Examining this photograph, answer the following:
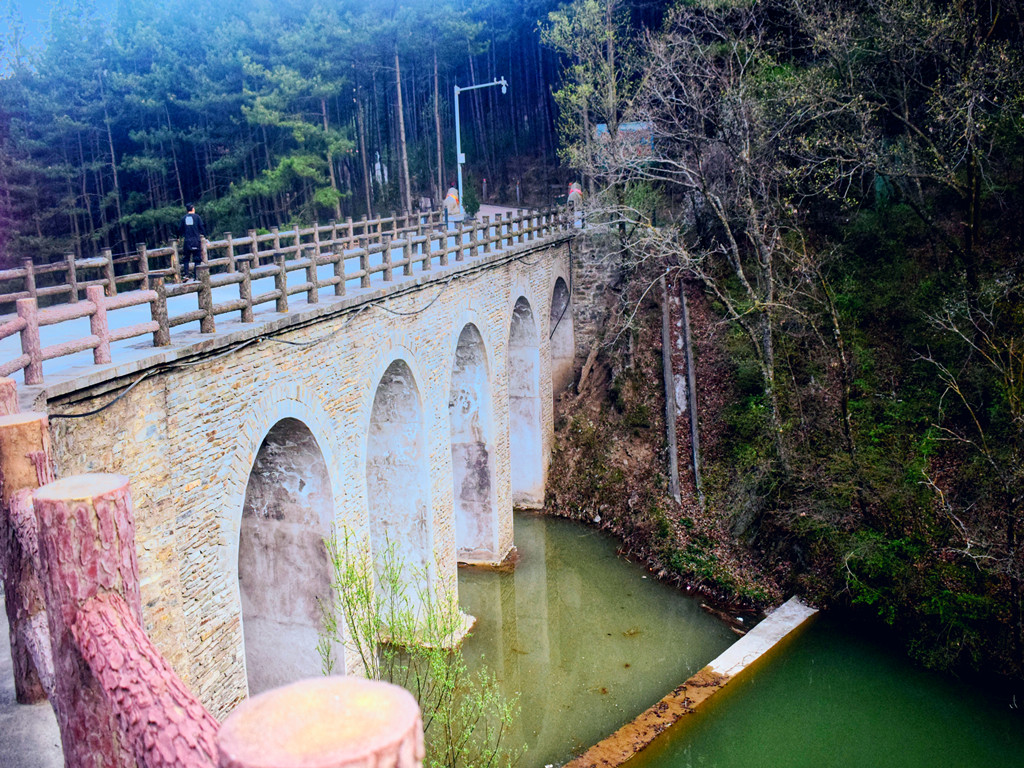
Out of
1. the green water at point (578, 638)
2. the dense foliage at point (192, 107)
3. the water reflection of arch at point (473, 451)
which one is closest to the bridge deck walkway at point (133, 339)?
the water reflection of arch at point (473, 451)

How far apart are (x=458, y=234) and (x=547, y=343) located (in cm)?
669

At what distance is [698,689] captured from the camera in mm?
14195

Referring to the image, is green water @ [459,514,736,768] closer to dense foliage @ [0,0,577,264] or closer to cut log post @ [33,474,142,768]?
cut log post @ [33,474,142,768]

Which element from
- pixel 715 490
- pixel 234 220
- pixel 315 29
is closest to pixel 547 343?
pixel 715 490

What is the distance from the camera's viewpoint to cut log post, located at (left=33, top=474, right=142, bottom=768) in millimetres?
2668

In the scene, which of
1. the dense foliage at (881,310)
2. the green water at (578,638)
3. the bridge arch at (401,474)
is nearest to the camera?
the green water at (578,638)

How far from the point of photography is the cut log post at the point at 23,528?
12.4 feet

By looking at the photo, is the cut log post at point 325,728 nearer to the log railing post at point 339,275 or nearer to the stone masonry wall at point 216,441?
the stone masonry wall at point 216,441

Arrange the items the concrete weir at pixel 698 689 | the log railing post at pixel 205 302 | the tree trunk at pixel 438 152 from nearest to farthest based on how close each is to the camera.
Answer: the log railing post at pixel 205 302 → the concrete weir at pixel 698 689 → the tree trunk at pixel 438 152

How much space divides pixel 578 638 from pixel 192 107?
31173 mm

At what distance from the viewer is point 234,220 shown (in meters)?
36.9

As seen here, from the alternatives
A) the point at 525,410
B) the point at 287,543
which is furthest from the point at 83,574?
the point at 525,410

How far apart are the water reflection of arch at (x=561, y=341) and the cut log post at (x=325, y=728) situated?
2386 cm

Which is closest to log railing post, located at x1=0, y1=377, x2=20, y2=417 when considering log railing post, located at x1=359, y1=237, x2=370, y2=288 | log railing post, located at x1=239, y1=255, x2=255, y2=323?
log railing post, located at x1=239, y1=255, x2=255, y2=323
